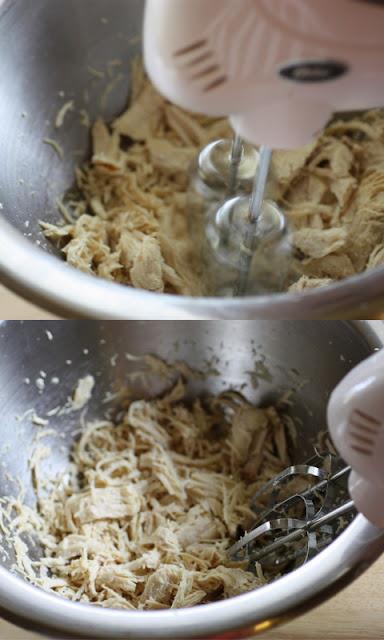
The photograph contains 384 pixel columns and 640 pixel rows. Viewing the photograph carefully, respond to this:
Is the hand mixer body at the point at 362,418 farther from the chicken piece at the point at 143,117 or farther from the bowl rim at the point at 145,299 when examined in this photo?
the chicken piece at the point at 143,117

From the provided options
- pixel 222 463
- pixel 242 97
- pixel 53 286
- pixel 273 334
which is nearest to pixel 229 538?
pixel 222 463

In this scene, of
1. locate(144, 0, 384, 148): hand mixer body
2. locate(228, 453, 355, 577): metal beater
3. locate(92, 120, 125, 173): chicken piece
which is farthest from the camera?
locate(92, 120, 125, 173): chicken piece

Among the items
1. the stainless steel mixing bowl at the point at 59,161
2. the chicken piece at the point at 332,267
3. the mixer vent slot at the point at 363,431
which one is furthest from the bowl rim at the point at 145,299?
the chicken piece at the point at 332,267

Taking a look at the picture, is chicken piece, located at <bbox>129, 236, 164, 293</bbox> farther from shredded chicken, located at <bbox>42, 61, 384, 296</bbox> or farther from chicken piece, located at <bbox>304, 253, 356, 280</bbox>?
chicken piece, located at <bbox>304, 253, 356, 280</bbox>

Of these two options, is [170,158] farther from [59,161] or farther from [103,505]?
[103,505]

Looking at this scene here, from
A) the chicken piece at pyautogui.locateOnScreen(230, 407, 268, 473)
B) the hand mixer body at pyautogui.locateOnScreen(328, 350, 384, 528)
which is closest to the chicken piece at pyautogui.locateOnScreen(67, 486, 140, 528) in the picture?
the chicken piece at pyautogui.locateOnScreen(230, 407, 268, 473)

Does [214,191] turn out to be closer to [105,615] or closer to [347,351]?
[347,351]

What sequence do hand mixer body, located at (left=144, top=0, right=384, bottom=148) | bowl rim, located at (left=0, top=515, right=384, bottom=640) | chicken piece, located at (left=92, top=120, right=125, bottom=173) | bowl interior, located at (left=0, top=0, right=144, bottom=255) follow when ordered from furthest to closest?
chicken piece, located at (left=92, top=120, right=125, bottom=173) → bowl interior, located at (left=0, top=0, right=144, bottom=255) → bowl rim, located at (left=0, top=515, right=384, bottom=640) → hand mixer body, located at (left=144, top=0, right=384, bottom=148)

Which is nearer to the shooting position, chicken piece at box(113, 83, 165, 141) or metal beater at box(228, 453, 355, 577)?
metal beater at box(228, 453, 355, 577)
